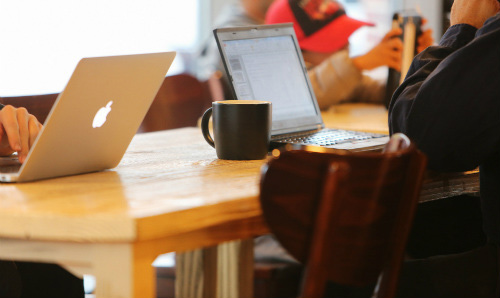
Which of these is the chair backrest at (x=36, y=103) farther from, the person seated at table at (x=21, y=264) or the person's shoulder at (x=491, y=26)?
the person's shoulder at (x=491, y=26)

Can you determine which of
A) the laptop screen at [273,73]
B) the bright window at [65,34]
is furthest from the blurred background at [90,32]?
the laptop screen at [273,73]

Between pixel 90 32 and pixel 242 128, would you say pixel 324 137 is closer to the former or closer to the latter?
pixel 242 128

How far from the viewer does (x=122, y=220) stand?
0.75 meters

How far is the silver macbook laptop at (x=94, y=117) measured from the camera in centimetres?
94

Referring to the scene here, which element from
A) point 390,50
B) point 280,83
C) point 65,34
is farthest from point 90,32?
point 280,83

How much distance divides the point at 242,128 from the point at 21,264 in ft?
1.70

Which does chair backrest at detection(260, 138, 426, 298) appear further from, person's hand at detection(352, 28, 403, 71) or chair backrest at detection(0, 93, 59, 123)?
person's hand at detection(352, 28, 403, 71)

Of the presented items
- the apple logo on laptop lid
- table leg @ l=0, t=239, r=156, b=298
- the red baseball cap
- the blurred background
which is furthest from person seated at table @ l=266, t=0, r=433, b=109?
table leg @ l=0, t=239, r=156, b=298

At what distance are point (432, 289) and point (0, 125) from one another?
2.89ft

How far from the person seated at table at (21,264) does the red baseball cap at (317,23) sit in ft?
4.59

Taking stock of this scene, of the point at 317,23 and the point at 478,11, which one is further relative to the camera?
the point at 317,23

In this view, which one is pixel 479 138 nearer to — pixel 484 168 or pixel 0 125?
pixel 484 168

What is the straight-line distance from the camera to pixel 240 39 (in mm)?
1437

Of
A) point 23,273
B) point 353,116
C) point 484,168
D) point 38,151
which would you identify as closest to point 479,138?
point 484,168
